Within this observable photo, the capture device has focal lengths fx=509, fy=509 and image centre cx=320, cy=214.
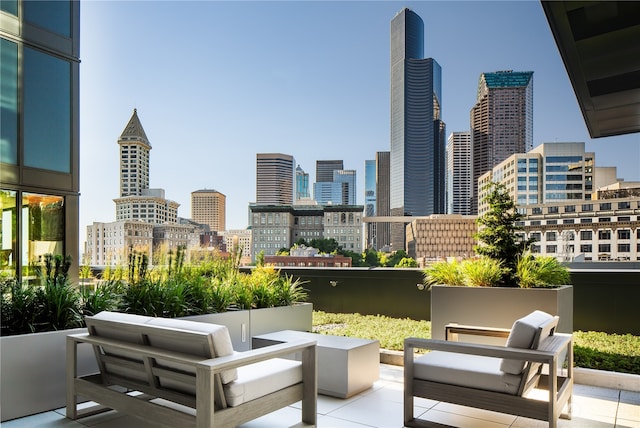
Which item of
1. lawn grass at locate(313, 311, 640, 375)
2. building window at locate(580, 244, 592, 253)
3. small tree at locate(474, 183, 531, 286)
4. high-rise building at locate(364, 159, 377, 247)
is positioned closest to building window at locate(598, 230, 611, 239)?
building window at locate(580, 244, 592, 253)

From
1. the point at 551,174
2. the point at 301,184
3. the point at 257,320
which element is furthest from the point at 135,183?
the point at 301,184

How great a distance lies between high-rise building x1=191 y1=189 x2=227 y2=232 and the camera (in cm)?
6066

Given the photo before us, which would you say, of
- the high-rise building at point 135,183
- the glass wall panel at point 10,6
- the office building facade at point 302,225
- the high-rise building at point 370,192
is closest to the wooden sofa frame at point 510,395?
the glass wall panel at point 10,6

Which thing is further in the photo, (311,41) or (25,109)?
(311,41)

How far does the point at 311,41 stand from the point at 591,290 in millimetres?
63796

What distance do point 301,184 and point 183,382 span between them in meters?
89.1

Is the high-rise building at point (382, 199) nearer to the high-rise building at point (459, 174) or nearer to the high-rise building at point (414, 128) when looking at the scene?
the high-rise building at point (414, 128)

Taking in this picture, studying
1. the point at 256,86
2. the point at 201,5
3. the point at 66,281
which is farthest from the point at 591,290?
the point at 256,86

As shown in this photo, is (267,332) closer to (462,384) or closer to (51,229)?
(462,384)

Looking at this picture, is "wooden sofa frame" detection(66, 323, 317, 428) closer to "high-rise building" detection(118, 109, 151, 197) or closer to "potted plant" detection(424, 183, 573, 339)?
"potted plant" detection(424, 183, 573, 339)

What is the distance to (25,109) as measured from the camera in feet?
20.8

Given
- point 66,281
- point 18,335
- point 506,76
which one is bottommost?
point 18,335

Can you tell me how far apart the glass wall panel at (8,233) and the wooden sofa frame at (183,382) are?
3.41m

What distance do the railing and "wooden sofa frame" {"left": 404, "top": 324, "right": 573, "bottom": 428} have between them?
250 cm
